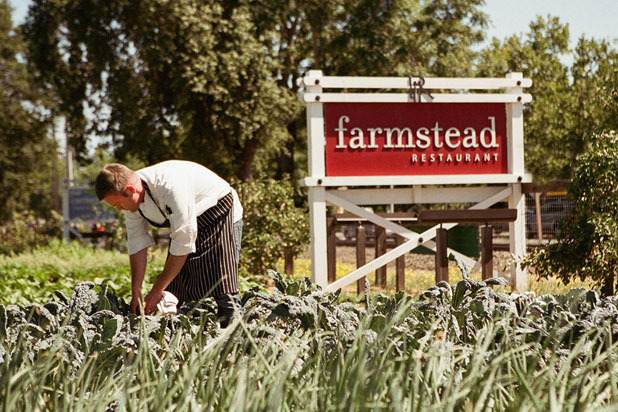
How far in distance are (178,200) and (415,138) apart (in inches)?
151

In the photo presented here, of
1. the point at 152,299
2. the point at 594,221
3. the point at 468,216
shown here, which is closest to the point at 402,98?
the point at 468,216

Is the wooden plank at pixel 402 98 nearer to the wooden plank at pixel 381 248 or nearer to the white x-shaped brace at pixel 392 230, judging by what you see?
the white x-shaped brace at pixel 392 230

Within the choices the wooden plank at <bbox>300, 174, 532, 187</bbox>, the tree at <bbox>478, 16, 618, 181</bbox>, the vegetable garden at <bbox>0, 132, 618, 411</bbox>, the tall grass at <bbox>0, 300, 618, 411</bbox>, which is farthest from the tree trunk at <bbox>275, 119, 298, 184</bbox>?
the tall grass at <bbox>0, 300, 618, 411</bbox>

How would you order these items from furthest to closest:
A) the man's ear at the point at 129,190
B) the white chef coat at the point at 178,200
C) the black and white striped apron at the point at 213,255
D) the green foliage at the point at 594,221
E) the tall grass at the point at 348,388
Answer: the green foliage at the point at 594,221, the black and white striped apron at the point at 213,255, the white chef coat at the point at 178,200, the man's ear at the point at 129,190, the tall grass at the point at 348,388

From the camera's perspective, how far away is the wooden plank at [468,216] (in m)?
5.75

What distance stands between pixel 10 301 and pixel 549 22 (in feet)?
63.6

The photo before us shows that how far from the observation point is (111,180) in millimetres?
3318

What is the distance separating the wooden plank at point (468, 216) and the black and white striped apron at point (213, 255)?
2318 mm

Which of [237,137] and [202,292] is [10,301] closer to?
[202,292]

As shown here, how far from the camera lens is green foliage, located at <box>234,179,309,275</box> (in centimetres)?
978

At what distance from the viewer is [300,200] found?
2117 centimetres

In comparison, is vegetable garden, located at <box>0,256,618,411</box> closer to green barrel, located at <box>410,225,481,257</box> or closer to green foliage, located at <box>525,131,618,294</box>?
green foliage, located at <box>525,131,618,294</box>

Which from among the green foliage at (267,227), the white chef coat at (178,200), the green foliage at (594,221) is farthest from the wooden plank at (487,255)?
the green foliage at (267,227)

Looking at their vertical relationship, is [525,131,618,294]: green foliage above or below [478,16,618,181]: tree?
below
